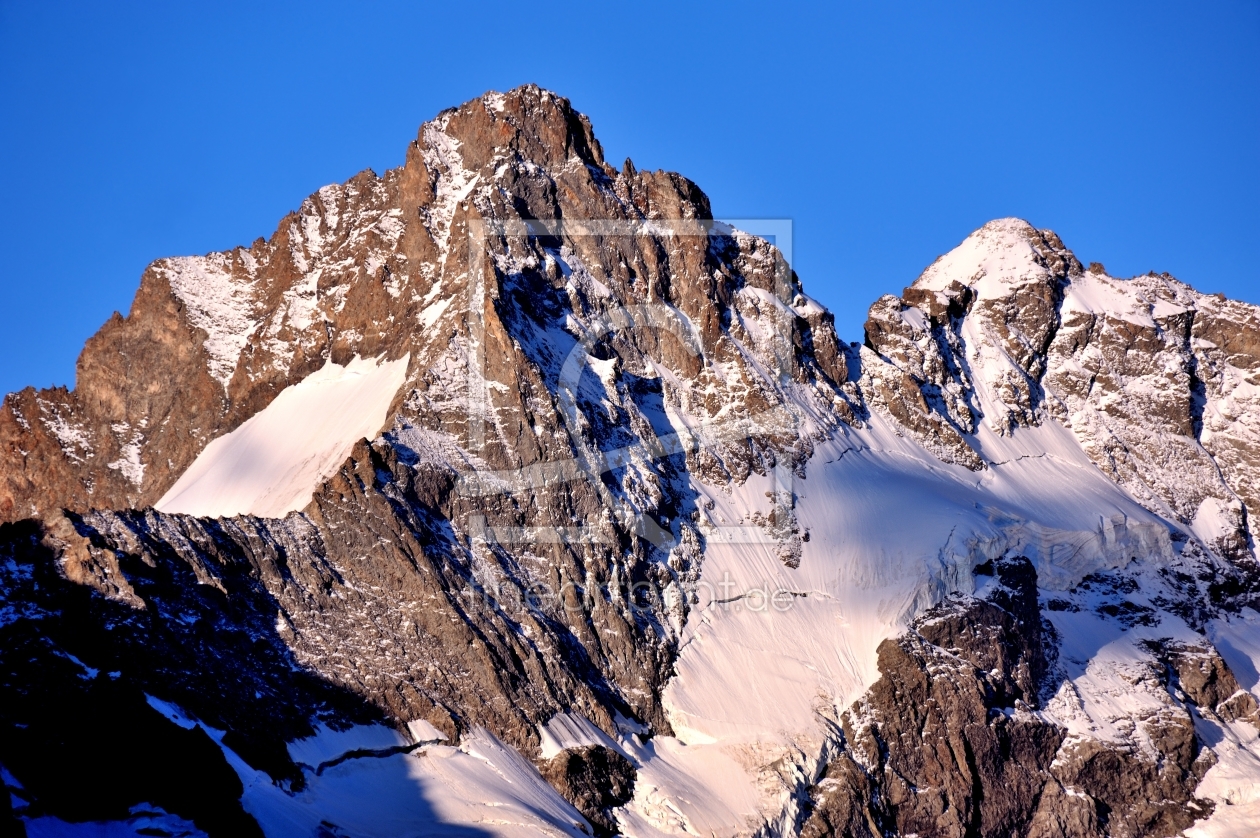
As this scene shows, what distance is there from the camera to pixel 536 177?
19850 cm

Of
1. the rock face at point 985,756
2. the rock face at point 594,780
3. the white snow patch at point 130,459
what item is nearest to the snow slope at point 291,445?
the white snow patch at point 130,459

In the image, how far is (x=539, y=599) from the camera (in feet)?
531

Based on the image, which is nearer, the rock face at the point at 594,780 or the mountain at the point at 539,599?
the mountain at the point at 539,599

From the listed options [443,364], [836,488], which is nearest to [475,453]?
[443,364]

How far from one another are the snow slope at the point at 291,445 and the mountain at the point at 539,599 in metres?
0.45

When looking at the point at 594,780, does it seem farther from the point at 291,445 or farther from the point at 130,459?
the point at 130,459

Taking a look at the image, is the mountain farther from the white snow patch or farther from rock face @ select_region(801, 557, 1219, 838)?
the white snow patch

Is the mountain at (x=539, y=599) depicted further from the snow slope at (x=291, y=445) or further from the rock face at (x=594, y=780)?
the snow slope at (x=291, y=445)

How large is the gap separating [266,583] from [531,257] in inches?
2064

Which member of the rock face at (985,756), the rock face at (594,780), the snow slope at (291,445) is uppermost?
the snow slope at (291,445)

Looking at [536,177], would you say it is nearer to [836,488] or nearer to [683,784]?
[836,488]

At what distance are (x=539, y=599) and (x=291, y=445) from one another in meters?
30.0

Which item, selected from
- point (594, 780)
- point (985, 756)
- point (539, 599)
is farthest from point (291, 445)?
point (985, 756)

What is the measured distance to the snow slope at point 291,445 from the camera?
553 ft
